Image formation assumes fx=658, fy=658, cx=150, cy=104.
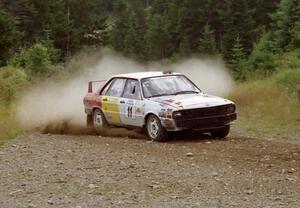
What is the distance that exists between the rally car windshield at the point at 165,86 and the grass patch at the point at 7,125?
10.9 feet

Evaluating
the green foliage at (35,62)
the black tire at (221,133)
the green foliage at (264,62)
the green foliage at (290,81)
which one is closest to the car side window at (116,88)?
the black tire at (221,133)

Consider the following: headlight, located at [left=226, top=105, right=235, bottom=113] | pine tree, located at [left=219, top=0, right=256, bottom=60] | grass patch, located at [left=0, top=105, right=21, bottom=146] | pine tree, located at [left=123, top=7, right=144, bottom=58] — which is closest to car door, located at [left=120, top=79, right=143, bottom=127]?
headlight, located at [left=226, top=105, right=235, bottom=113]

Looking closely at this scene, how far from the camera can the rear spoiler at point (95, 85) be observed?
1665 cm

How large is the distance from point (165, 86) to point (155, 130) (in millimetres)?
1269

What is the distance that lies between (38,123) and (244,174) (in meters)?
8.99

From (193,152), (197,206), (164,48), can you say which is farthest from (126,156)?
(164,48)

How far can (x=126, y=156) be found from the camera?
38.0 ft

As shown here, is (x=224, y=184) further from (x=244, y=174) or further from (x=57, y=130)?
(x=57, y=130)

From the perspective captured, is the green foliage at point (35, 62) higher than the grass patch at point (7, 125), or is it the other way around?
the green foliage at point (35, 62)

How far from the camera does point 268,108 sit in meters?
20.0

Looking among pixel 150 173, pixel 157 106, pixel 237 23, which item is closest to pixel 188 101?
pixel 157 106

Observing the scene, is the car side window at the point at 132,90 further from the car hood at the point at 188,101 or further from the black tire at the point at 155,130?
the black tire at the point at 155,130

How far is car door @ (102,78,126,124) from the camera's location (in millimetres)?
15242

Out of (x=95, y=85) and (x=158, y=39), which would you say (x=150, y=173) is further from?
(x=158, y=39)
